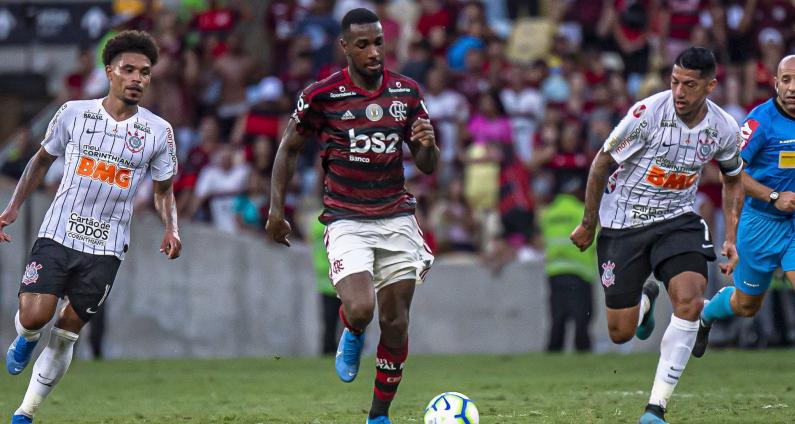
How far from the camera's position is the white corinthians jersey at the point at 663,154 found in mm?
9539

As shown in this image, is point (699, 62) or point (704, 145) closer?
point (699, 62)

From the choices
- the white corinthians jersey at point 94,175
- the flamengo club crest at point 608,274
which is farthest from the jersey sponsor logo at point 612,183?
the white corinthians jersey at point 94,175

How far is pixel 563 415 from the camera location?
32.7 feet

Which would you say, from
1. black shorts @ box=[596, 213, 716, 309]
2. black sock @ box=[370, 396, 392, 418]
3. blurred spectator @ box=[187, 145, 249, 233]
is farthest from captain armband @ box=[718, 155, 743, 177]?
blurred spectator @ box=[187, 145, 249, 233]

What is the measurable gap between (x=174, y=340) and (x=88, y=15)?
5939 mm

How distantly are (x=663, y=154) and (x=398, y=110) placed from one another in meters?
1.94

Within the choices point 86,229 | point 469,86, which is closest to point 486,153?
point 469,86

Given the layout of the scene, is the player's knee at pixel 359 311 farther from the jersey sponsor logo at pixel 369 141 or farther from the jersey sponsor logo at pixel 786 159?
the jersey sponsor logo at pixel 786 159

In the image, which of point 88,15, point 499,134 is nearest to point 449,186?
point 499,134

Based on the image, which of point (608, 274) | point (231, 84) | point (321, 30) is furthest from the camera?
point (321, 30)

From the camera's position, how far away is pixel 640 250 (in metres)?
9.91

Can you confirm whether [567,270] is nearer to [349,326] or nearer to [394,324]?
[349,326]

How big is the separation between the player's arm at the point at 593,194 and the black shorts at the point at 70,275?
3.30 m

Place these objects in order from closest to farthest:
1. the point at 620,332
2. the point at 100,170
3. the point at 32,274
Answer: the point at 32,274
the point at 100,170
the point at 620,332
